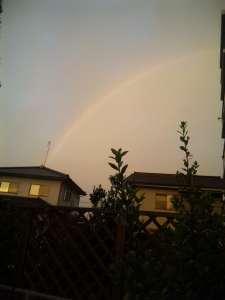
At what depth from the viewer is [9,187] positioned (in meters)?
18.0

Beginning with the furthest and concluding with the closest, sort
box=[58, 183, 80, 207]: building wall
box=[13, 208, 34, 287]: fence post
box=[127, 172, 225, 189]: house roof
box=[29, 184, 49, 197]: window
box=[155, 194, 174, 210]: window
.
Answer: box=[58, 183, 80, 207]: building wall, box=[29, 184, 49, 197]: window, box=[127, 172, 225, 189]: house roof, box=[155, 194, 174, 210]: window, box=[13, 208, 34, 287]: fence post

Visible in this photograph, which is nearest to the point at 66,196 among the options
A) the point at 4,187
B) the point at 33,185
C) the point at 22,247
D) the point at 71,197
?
the point at 71,197

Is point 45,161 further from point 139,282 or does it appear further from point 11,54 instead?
point 139,282

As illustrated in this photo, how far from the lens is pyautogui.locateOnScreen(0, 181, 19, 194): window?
17.8 m

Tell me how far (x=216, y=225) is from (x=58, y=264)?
2186mm

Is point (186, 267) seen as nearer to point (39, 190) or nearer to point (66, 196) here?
point (39, 190)

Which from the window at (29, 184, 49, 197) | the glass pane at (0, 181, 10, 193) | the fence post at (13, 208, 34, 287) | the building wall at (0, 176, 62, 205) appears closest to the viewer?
the fence post at (13, 208, 34, 287)

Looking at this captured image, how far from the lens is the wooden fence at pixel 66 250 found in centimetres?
264

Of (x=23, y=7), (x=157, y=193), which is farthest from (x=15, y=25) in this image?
(x=157, y=193)

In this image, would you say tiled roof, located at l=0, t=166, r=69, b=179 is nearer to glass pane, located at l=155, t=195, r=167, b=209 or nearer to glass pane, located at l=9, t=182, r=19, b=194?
glass pane, located at l=9, t=182, r=19, b=194

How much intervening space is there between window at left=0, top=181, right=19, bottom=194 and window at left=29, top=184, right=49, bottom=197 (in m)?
1.34

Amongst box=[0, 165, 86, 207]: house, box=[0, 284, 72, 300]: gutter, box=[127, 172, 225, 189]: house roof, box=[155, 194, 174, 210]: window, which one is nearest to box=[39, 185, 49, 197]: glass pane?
box=[0, 165, 86, 207]: house

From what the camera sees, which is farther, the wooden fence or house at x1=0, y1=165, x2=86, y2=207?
house at x1=0, y1=165, x2=86, y2=207

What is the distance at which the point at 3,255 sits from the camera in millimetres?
3000
